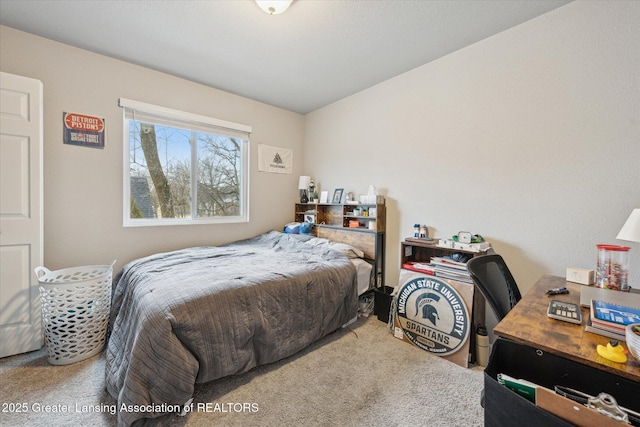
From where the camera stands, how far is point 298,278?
193cm

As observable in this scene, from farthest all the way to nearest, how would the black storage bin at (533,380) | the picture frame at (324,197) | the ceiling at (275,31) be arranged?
the picture frame at (324,197)
the ceiling at (275,31)
the black storage bin at (533,380)

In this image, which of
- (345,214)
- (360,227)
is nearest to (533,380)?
(360,227)

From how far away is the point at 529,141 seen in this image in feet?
5.99

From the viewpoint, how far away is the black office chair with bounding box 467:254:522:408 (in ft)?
3.64

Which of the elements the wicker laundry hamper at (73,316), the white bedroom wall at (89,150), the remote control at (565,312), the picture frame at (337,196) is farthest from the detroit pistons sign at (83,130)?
the remote control at (565,312)

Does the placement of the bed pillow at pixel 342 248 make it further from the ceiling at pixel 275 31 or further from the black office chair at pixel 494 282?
the ceiling at pixel 275 31

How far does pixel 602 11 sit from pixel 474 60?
0.72 m

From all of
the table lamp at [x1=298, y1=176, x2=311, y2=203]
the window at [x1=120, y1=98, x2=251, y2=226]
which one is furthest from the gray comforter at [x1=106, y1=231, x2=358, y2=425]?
the table lamp at [x1=298, y1=176, x2=311, y2=203]

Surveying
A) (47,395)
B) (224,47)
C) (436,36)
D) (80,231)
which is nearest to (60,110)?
(80,231)

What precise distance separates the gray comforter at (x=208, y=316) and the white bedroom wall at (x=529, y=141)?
1.04 meters

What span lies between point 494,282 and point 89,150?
3382 millimetres

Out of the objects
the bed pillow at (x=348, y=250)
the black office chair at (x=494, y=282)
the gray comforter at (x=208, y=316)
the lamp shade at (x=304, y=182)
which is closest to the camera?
the black office chair at (x=494, y=282)

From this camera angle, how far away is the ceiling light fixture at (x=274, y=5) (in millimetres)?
1603

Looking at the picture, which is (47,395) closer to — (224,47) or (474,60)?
(224,47)
